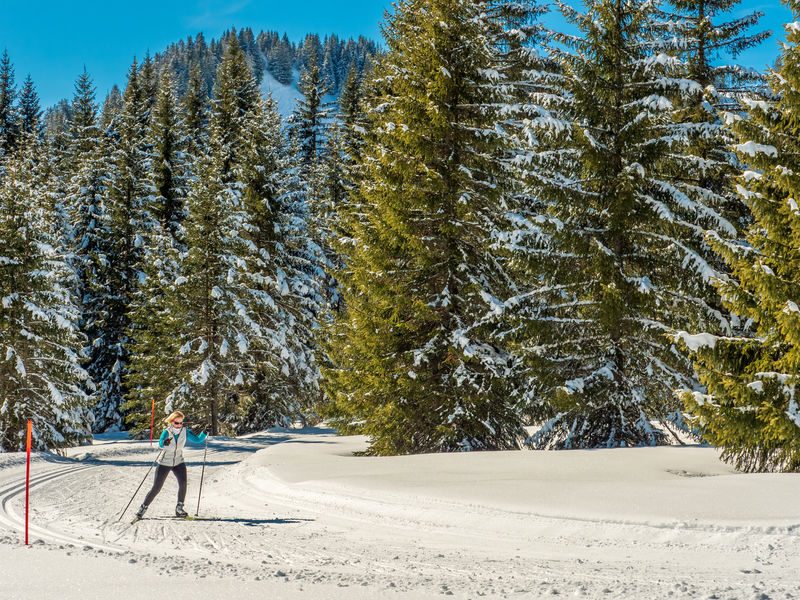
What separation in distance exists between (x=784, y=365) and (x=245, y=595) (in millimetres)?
8732

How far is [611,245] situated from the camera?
49.0 ft

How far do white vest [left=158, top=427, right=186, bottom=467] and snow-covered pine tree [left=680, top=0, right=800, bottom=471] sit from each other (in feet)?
27.1

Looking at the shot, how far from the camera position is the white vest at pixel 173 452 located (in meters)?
11.2

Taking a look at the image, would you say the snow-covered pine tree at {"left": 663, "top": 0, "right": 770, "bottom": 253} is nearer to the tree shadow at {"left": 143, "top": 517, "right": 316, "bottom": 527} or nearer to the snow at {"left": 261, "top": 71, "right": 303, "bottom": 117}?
the tree shadow at {"left": 143, "top": 517, "right": 316, "bottom": 527}

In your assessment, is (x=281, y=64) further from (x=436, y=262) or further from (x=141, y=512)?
(x=141, y=512)

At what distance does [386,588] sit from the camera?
Result: 6051 millimetres

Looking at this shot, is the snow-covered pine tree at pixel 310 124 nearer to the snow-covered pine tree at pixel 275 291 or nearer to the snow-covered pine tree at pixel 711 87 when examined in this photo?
the snow-covered pine tree at pixel 275 291

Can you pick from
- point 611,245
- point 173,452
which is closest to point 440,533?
point 173,452

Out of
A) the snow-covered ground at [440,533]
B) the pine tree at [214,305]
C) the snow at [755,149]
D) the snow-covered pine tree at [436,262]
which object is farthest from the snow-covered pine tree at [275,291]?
the snow at [755,149]

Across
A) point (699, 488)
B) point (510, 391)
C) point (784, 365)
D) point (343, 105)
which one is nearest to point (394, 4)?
point (510, 391)

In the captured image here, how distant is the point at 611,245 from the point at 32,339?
19.1 meters

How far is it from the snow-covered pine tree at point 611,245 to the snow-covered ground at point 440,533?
189 cm

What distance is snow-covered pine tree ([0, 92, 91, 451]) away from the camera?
23078mm

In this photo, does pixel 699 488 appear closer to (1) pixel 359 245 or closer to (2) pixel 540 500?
(2) pixel 540 500
